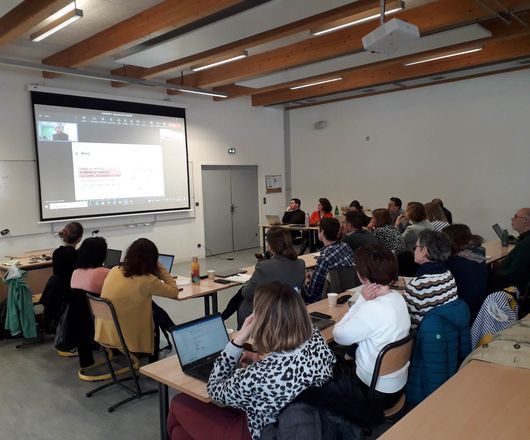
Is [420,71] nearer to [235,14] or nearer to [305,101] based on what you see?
[305,101]

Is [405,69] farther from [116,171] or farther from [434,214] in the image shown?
[116,171]

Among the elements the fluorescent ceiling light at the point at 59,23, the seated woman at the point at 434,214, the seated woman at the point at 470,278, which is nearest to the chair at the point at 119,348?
the seated woman at the point at 470,278

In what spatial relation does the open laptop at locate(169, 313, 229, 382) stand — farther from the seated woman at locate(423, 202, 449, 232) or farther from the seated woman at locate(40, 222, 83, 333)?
the seated woman at locate(423, 202, 449, 232)

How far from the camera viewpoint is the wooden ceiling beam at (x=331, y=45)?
4688mm

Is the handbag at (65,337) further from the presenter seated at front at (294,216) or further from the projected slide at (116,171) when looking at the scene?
the presenter seated at front at (294,216)

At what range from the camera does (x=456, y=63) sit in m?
7.05

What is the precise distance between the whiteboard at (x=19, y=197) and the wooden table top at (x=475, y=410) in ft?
20.8

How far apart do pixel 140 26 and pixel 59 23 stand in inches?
31.8

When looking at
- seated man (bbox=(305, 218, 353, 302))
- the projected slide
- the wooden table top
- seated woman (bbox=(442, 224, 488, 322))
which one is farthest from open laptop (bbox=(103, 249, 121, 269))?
the wooden table top

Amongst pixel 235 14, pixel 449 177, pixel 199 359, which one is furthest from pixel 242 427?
pixel 449 177

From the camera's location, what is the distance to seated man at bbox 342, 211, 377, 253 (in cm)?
436

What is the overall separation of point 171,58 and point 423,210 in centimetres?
388

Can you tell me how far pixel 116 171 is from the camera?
24.4ft

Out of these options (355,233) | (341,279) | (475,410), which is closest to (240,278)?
(341,279)
